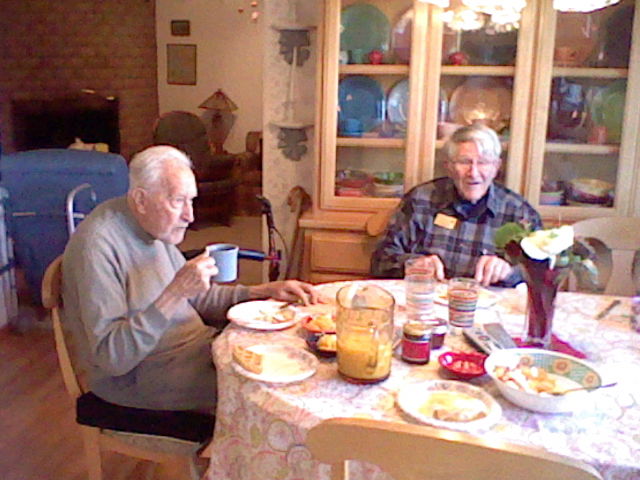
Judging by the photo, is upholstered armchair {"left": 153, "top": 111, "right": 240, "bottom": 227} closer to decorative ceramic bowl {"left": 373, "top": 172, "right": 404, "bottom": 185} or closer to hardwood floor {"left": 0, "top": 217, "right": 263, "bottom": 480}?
hardwood floor {"left": 0, "top": 217, "right": 263, "bottom": 480}

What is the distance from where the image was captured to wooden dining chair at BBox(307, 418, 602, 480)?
82 centimetres

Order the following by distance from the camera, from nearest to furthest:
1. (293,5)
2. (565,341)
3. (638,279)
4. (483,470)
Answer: (483,470)
(565,341)
(638,279)
(293,5)

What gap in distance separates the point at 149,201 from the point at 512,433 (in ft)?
3.36

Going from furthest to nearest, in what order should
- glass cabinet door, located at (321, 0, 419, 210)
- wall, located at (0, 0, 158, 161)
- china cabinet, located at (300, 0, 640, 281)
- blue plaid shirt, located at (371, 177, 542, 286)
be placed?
wall, located at (0, 0, 158, 161)
glass cabinet door, located at (321, 0, 419, 210)
china cabinet, located at (300, 0, 640, 281)
blue plaid shirt, located at (371, 177, 542, 286)

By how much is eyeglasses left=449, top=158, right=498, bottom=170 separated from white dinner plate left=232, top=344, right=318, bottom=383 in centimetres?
120

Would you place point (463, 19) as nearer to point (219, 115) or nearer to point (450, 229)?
point (450, 229)

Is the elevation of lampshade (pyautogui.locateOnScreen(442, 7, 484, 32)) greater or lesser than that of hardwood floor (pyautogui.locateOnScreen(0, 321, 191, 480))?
greater

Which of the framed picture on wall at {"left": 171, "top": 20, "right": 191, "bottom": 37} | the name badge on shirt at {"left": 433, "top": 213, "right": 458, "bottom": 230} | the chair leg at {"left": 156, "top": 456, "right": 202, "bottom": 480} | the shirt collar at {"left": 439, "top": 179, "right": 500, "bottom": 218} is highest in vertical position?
the framed picture on wall at {"left": 171, "top": 20, "right": 191, "bottom": 37}

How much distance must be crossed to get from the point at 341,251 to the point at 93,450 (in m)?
1.45

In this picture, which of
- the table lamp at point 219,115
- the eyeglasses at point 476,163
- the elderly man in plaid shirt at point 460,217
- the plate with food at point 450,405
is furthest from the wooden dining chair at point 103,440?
the table lamp at point 219,115

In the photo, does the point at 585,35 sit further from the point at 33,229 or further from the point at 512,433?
the point at 33,229

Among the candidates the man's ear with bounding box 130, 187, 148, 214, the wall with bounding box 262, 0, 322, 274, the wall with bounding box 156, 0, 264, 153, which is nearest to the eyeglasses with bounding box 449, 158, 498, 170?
the wall with bounding box 262, 0, 322, 274

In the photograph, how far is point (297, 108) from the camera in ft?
11.2

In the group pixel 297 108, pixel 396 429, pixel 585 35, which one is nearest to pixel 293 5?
pixel 297 108
